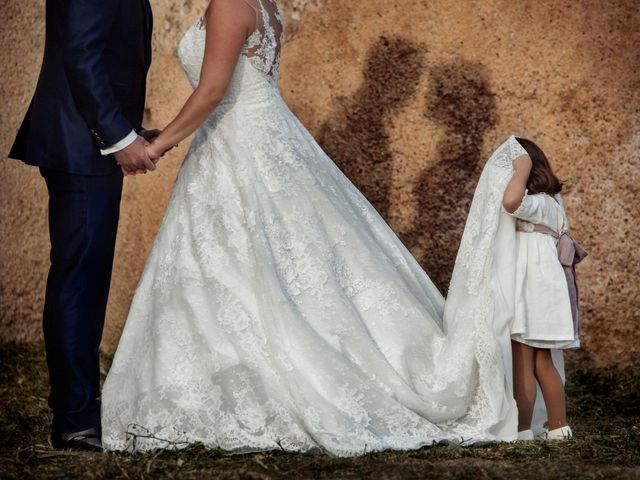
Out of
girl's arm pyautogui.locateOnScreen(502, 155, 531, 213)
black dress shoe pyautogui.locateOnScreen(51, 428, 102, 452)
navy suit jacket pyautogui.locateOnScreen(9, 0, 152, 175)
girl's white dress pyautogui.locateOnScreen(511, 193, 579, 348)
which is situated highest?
navy suit jacket pyautogui.locateOnScreen(9, 0, 152, 175)

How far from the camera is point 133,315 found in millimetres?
3826

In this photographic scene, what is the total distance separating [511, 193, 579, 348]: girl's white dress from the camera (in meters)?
3.99

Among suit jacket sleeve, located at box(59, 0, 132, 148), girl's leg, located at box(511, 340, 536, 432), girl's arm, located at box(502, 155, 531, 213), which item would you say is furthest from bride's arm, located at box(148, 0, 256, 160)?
girl's leg, located at box(511, 340, 536, 432)

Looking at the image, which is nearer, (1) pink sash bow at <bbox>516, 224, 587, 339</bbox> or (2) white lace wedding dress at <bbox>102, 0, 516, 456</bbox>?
(2) white lace wedding dress at <bbox>102, 0, 516, 456</bbox>

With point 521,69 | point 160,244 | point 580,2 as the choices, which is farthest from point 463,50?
point 160,244

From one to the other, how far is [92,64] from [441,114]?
101 inches

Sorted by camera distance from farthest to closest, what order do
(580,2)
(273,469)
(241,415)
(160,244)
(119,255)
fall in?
(119,255)
(580,2)
(160,244)
(241,415)
(273,469)

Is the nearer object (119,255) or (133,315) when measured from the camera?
(133,315)

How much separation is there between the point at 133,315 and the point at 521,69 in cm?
288

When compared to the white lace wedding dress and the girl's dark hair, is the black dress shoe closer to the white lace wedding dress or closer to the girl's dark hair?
the white lace wedding dress

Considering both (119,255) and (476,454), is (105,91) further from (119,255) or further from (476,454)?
(119,255)

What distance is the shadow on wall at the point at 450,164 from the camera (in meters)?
5.61

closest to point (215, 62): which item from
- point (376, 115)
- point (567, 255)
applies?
point (567, 255)

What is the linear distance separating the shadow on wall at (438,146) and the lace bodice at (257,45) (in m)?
1.77
